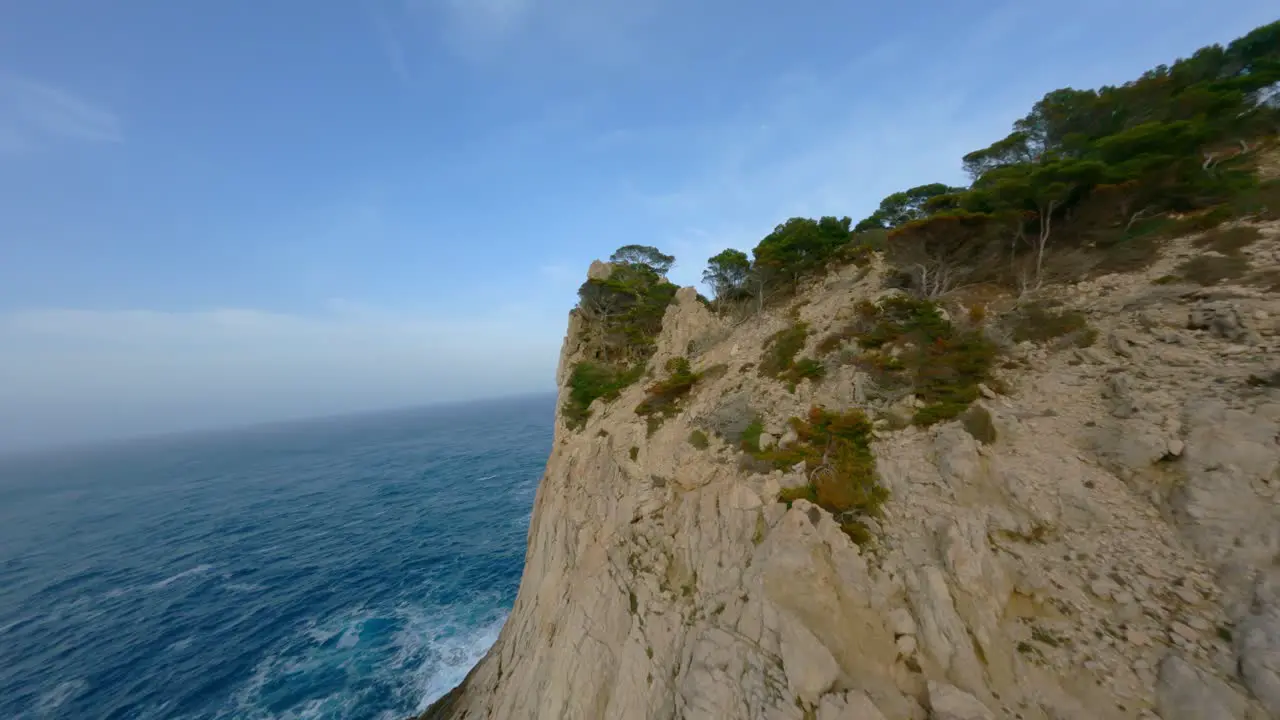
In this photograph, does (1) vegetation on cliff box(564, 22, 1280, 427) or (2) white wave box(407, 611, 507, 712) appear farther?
(2) white wave box(407, 611, 507, 712)

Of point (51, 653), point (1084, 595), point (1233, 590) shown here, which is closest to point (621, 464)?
point (1084, 595)

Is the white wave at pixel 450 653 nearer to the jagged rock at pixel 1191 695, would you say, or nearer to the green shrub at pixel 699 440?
the green shrub at pixel 699 440

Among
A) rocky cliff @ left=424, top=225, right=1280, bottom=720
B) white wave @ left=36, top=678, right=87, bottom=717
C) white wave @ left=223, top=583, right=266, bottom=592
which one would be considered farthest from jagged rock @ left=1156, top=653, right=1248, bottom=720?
white wave @ left=223, top=583, right=266, bottom=592

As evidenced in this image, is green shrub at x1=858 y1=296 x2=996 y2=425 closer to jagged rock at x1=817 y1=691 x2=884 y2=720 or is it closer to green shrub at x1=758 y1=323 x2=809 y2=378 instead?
green shrub at x1=758 y1=323 x2=809 y2=378

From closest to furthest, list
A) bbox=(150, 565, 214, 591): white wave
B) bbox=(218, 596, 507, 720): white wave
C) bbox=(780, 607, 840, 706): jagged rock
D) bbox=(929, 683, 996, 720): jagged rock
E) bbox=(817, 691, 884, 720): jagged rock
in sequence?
bbox=(929, 683, 996, 720): jagged rock, bbox=(817, 691, 884, 720): jagged rock, bbox=(780, 607, 840, 706): jagged rock, bbox=(218, 596, 507, 720): white wave, bbox=(150, 565, 214, 591): white wave

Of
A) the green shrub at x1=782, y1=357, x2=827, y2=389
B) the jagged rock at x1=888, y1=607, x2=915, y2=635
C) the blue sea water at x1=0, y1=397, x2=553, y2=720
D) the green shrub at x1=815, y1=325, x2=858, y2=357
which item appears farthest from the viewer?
the blue sea water at x1=0, y1=397, x2=553, y2=720

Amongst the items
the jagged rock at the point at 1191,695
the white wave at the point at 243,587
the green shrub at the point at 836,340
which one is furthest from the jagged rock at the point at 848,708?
the white wave at the point at 243,587

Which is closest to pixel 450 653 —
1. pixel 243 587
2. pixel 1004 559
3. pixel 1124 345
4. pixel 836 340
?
pixel 243 587
